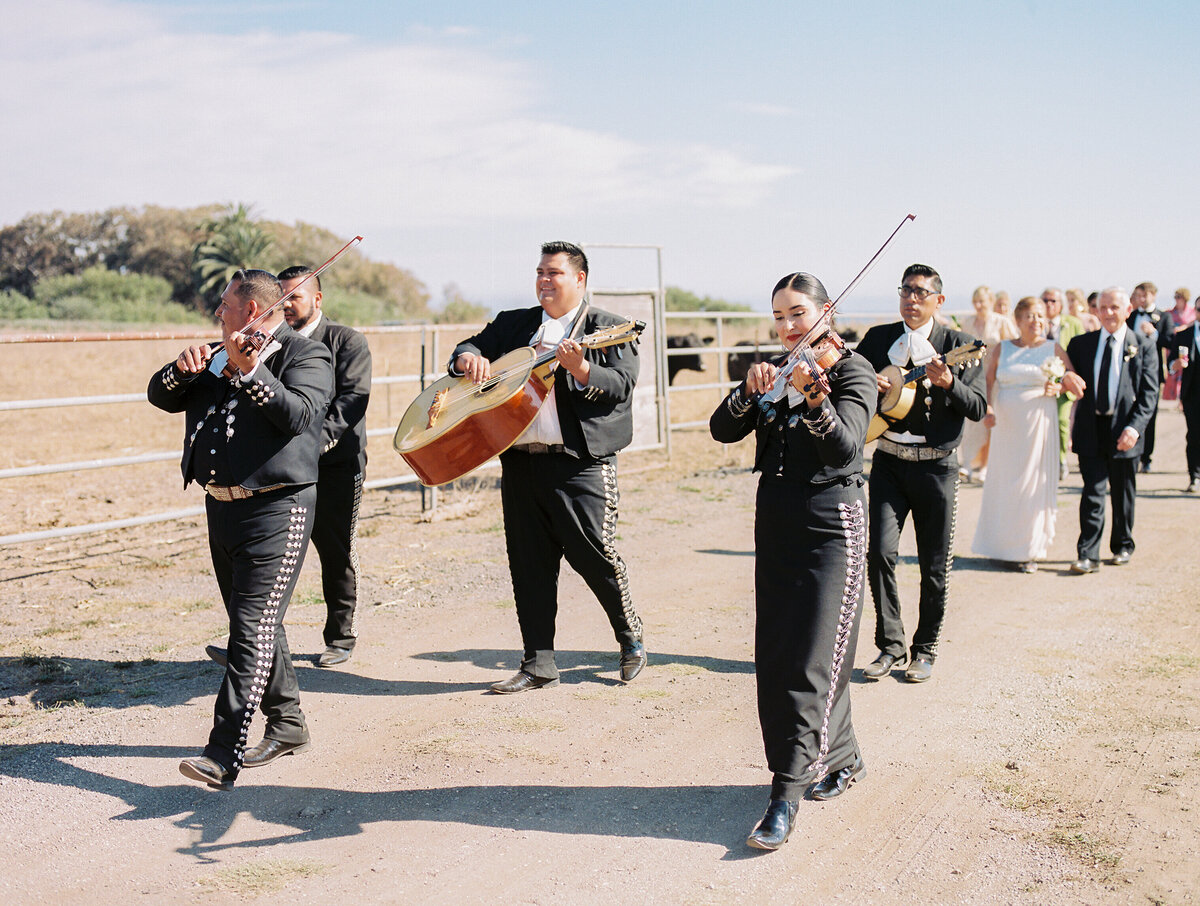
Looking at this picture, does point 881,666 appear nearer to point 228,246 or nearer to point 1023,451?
point 1023,451

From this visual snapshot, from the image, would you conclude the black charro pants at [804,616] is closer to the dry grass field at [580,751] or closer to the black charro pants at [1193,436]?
the dry grass field at [580,751]

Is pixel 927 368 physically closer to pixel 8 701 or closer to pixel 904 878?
pixel 904 878

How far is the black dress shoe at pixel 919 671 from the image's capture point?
552cm

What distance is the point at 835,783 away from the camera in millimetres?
4148

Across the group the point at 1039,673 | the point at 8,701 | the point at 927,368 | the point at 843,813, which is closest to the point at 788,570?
the point at 843,813

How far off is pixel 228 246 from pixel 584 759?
5049 centimetres

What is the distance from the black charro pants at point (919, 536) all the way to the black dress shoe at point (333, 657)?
288 centimetres

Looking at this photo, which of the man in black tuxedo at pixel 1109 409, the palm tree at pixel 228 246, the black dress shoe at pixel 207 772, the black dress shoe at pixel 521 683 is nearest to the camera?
the black dress shoe at pixel 207 772

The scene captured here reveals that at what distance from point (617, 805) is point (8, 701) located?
318 centimetres

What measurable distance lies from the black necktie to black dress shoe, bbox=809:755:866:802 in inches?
191

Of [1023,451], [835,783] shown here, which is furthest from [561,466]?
[1023,451]

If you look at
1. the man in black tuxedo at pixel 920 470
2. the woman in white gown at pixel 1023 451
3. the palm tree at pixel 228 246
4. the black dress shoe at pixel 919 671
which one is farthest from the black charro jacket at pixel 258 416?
the palm tree at pixel 228 246

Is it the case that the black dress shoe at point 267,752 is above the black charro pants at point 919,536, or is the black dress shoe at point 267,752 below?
below

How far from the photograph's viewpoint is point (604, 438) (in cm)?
525
